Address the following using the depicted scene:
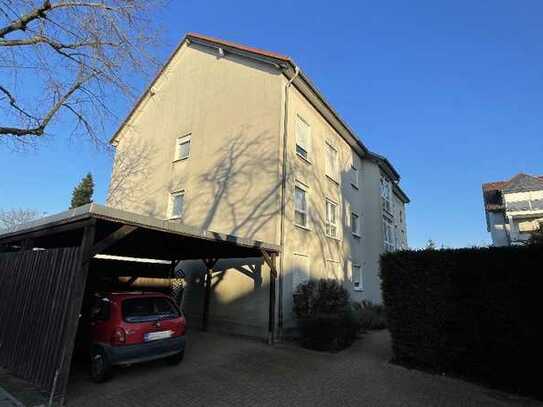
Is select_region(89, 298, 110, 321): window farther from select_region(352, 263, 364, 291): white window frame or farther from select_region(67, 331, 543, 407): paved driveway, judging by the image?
select_region(352, 263, 364, 291): white window frame

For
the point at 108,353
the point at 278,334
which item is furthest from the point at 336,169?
the point at 108,353

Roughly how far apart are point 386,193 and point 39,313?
69.9 feet

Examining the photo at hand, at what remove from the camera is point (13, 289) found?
7.78 m

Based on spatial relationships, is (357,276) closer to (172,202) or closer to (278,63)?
(172,202)

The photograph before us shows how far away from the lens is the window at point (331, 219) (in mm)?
15906

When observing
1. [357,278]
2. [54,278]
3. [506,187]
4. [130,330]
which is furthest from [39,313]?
[506,187]

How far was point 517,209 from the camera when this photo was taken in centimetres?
3381

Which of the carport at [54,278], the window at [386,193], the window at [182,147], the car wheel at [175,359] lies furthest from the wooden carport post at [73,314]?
the window at [386,193]

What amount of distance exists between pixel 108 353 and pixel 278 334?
5737mm

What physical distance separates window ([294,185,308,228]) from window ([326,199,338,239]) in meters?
2.35

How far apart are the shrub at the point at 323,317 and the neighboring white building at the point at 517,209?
28373 mm

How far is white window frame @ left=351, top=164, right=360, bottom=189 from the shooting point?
65.5 ft

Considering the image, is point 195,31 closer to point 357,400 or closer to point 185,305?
point 185,305

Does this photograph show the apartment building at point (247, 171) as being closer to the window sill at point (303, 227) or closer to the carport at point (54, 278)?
the window sill at point (303, 227)
